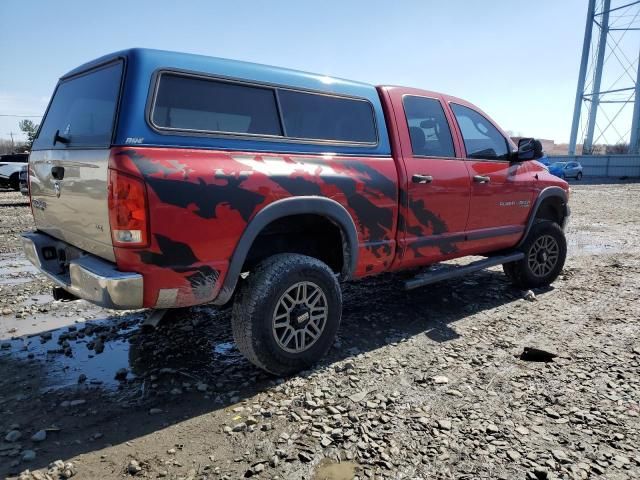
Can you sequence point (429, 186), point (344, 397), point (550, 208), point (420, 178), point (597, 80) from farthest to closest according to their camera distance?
point (597, 80), point (550, 208), point (429, 186), point (420, 178), point (344, 397)

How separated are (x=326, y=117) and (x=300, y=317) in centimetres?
155

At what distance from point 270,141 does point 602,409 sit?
108 inches

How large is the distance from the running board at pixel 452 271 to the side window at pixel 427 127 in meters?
1.11

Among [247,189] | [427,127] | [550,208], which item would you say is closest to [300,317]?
[247,189]

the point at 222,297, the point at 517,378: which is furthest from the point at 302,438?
the point at 517,378

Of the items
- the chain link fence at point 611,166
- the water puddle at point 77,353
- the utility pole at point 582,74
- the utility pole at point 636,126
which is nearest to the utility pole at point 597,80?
the utility pole at point 582,74

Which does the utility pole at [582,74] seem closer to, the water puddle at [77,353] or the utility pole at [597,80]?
the utility pole at [597,80]

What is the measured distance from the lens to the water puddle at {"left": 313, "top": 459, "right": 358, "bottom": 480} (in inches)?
86.3

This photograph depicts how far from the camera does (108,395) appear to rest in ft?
9.63

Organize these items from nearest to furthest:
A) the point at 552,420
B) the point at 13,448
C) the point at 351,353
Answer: the point at 13,448, the point at 552,420, the point at 351,353

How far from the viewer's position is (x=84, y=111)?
3.11 meters

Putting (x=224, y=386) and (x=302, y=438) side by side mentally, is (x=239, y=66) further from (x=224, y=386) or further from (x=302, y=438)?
(x=302, y=438)

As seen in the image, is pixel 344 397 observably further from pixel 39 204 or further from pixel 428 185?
pixel 39 204

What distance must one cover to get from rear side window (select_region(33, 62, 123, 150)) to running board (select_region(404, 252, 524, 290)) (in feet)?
8.68
